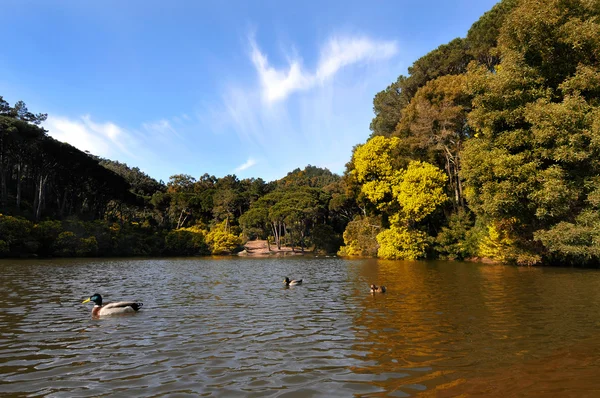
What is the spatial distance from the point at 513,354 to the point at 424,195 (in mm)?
28748

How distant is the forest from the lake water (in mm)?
9338

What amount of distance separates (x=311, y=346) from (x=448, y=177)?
35.6m

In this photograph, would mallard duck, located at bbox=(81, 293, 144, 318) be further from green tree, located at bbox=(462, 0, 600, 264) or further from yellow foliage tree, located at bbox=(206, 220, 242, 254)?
yellow foliage tree, located at bbox=(206, 220, 242, 254)

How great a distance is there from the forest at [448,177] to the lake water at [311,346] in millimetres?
9338

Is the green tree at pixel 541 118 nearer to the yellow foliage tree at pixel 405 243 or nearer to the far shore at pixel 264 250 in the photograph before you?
the yellow foliage tree at pixel 405 243

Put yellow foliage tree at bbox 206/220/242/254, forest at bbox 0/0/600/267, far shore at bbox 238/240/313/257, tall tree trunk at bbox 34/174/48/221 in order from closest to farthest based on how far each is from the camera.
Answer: forest at bbox 0/0/600/267 → tall tree trunk at bbox 34/174/48/221 → far shore at bbox 238/240/313/257 → yellow foliage tree at bbox 206/220/242/254

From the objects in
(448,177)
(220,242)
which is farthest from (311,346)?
(220,242)

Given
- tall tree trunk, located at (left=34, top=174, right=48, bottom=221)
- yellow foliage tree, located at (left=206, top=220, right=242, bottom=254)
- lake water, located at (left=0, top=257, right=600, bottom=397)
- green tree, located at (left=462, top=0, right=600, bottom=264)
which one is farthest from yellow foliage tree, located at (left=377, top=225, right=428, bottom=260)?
tall tree trunk, located at (left=34, top=174, right=48, bottom=221)

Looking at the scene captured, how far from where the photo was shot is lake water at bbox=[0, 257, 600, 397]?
510cm

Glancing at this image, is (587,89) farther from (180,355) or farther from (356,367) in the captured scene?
(180,355)

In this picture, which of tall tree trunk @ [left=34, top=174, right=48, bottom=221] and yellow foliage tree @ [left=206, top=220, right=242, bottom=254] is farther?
yellow foliage tree @ [left=206, top=220, right=242, bottom=254]

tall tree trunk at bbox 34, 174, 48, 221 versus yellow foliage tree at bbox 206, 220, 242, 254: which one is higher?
tall tree trunk at bbox 34, 174, 48, 221

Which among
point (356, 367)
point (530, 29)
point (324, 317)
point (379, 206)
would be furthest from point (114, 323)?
point (379, 206)

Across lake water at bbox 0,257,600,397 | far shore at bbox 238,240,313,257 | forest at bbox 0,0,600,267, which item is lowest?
lake water at bbox 0,257,600,397
